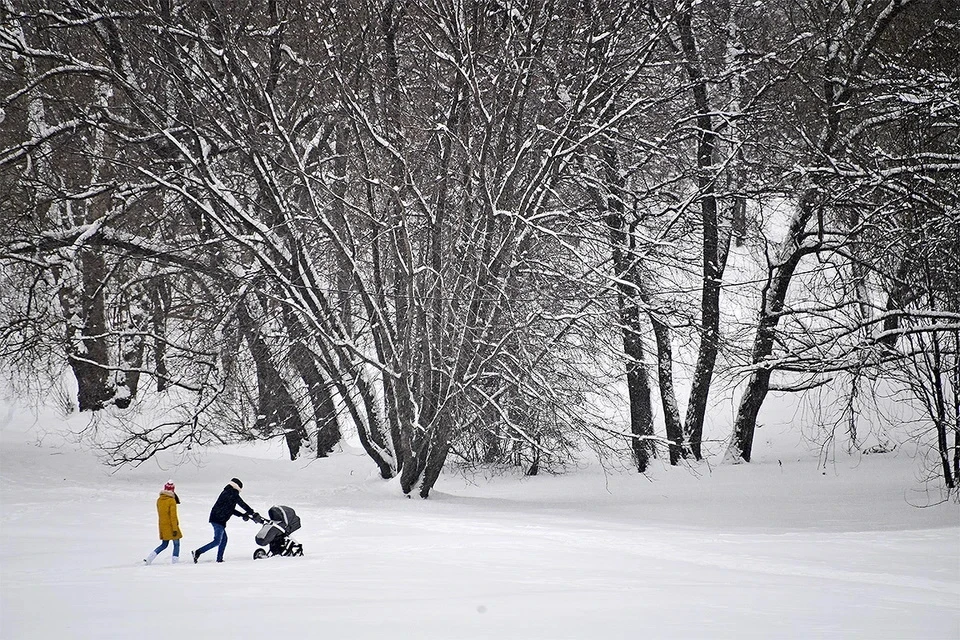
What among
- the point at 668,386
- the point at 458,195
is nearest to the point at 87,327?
the point at 458,195

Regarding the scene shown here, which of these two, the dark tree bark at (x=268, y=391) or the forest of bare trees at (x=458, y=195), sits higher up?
the forest of bare trees at (x=458, y=195)

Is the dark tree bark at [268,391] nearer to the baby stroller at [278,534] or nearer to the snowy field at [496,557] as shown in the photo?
the snowy field at [496,557]

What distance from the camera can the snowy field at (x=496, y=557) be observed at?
5.68 meters

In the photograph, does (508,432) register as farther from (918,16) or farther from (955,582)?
(918,16)

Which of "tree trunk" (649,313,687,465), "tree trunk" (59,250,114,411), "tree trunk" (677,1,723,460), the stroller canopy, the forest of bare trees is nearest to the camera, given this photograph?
the stroller canopy

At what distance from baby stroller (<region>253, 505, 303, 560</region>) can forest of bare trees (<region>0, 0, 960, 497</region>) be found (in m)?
4.59

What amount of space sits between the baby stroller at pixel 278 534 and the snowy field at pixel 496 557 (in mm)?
201

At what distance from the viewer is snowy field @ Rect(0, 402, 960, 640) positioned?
568 centimetres

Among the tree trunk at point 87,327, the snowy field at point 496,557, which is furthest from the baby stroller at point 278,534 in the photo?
the tree trunk at point 87,327

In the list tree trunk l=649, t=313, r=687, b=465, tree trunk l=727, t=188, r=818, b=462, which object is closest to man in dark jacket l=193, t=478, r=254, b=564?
tree trunk l=649, t=313, r=687, b=465

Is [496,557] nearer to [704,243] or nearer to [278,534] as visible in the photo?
[278,534]

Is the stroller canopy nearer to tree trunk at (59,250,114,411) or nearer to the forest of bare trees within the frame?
the forest of bare trees

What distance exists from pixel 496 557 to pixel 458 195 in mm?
7915

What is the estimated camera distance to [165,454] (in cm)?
2167
